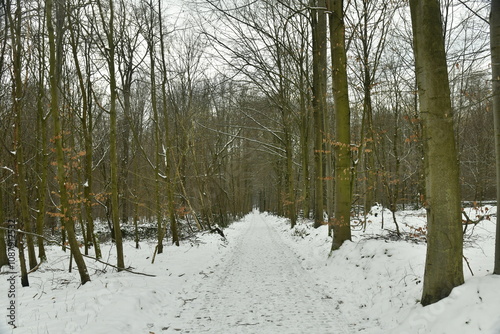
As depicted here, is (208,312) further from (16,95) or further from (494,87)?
(16,95)

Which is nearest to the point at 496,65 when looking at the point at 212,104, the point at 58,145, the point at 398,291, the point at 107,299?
the point at 398,291

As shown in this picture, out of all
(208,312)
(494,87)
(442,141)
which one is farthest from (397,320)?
(494,87)

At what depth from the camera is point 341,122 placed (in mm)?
9180

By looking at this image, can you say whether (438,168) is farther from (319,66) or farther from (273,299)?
(319,66)

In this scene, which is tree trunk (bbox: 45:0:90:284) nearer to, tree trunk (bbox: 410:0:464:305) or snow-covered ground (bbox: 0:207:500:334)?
snow-covered ground (bbox: 0:207:500:334)

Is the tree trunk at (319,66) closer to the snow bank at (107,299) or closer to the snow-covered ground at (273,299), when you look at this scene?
the snow-covered ground at (273,299)

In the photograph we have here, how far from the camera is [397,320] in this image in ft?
15.1

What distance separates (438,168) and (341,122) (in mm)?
5037

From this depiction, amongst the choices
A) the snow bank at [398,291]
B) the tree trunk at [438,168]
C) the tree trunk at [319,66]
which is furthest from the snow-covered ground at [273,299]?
the tree trunk at [319,66]

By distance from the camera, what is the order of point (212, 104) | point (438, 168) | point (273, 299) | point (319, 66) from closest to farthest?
point (438, 168) < point (273, 299) < point (319, 66) < point (212, 104)

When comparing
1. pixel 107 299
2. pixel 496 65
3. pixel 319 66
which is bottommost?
pixel 107 299

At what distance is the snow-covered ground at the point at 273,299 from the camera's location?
4.12 metres

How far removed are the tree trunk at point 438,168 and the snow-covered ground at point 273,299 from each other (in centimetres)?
27

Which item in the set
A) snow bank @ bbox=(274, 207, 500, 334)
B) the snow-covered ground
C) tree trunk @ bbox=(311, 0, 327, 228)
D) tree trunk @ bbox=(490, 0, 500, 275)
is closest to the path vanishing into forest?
the snow-covered ground
